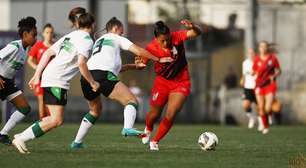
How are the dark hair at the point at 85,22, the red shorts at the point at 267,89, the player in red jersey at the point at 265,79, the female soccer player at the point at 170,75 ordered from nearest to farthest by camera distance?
the dark hair at the point at 85,22 → the female soccer player at the point at 170,75 → the player in red jersey at the point at 265,79 → the red shorts at the point at 267,89

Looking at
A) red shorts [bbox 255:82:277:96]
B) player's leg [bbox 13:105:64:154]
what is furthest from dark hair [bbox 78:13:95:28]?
red shorts [bbox 255:82:277:96]

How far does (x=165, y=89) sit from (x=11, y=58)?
2620 millimetres

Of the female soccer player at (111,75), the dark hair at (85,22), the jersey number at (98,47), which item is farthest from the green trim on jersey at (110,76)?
the dark hair at (85,22)

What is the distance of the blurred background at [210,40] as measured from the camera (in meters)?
35.4

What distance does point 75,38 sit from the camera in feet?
47.7

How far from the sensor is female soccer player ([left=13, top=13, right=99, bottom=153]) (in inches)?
564

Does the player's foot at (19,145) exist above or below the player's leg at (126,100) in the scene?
below

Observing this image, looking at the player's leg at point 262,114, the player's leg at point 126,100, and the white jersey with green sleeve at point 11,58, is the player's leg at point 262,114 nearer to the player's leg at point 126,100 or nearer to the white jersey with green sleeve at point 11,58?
the player's leg at point 126,100

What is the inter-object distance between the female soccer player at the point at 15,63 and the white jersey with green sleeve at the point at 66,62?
126 cm

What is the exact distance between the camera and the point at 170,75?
650 inches

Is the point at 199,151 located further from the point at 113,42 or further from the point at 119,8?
the point at 119,8

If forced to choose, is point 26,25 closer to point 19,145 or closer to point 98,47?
point 98,47

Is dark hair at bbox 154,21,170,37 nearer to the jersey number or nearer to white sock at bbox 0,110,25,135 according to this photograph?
the jersey number

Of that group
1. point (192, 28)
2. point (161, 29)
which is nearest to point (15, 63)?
point (161, 29)
